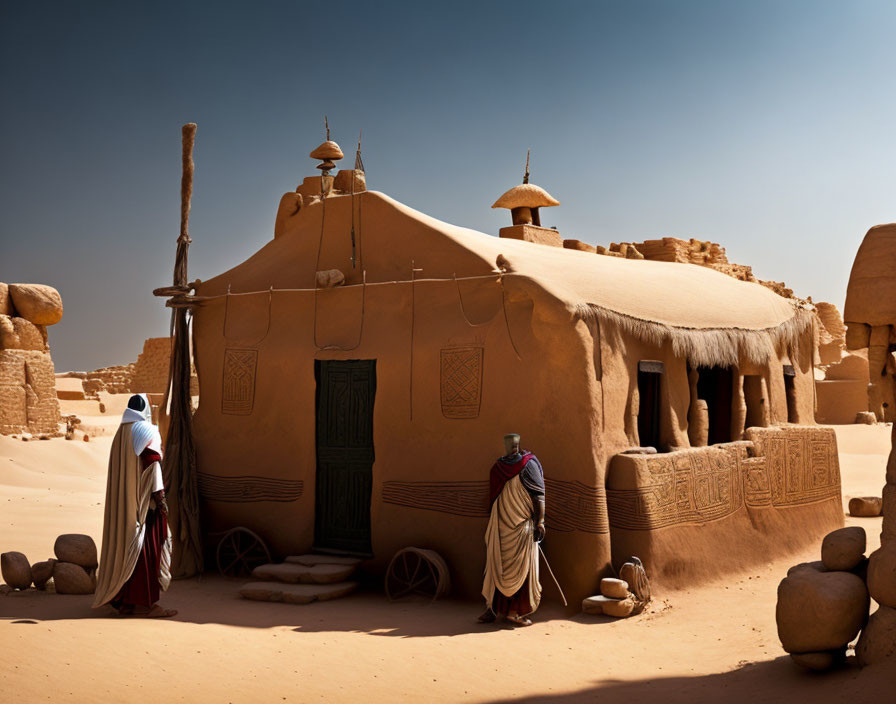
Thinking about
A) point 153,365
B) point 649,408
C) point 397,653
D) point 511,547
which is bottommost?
point 397,653

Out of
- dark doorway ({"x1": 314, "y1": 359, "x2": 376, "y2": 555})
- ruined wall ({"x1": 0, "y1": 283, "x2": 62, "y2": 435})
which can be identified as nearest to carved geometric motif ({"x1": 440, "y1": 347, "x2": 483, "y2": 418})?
dark doorway ({"x1": 314, "y1": 359, "x2": 376, "y2": 555})

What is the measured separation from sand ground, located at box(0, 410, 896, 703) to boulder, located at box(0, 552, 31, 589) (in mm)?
136

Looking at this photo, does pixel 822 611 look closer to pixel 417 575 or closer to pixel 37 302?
pixel 417 575

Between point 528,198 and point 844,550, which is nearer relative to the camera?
point 844,550

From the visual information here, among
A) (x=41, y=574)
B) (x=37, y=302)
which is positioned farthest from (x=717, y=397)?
(x=37, y=302)

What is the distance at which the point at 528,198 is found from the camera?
47.2 feet

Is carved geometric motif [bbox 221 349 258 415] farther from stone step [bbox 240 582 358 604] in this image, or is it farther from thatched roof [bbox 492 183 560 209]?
thatched roof [bbox 492 183 560 209]

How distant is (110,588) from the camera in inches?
295

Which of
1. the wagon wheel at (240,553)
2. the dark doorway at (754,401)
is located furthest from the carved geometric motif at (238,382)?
the dark doorway at (754,401)

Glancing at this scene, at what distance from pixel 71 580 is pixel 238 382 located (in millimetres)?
2802

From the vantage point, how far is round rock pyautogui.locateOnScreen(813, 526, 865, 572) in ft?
18.7

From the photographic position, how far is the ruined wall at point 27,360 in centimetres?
1770

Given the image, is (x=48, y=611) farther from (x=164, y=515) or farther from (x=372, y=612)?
(x=372, y=612)

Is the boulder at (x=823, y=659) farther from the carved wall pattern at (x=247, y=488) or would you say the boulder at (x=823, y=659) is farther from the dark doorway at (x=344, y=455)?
the carved wall pattern at (x=247, y=488)
